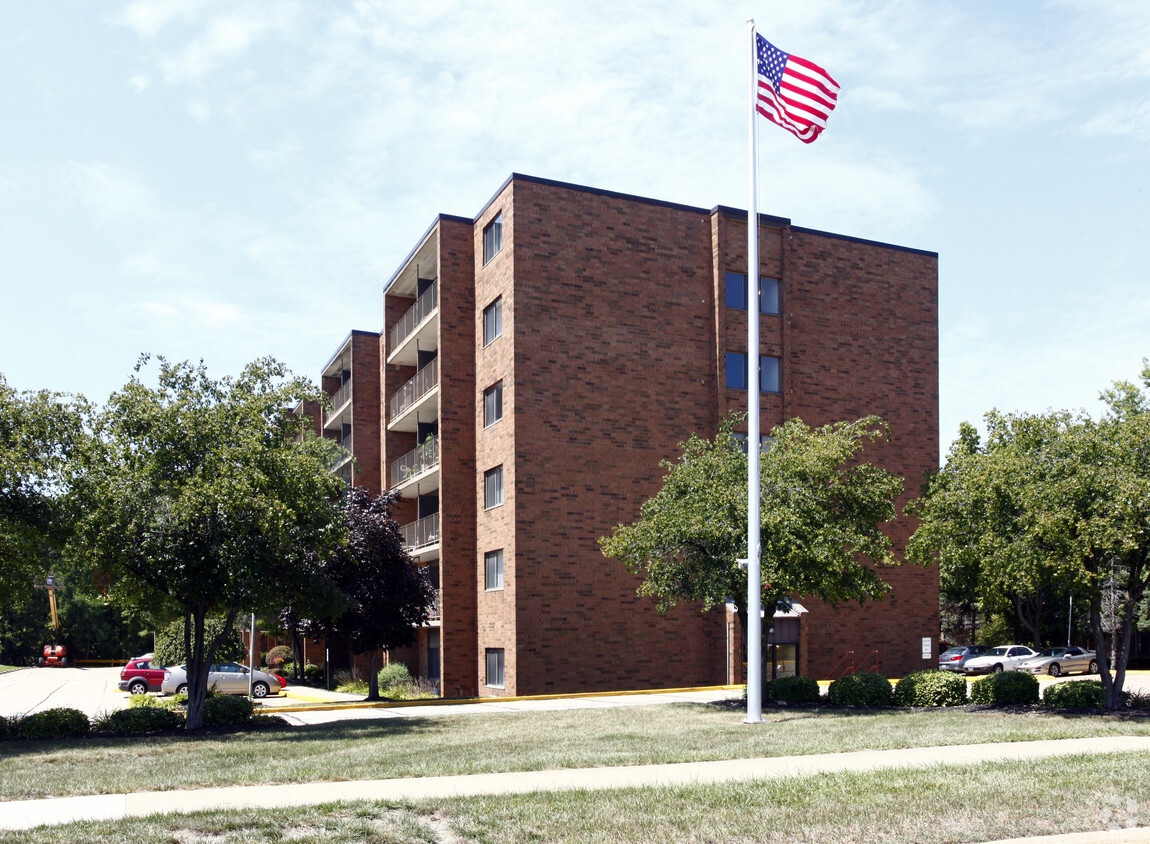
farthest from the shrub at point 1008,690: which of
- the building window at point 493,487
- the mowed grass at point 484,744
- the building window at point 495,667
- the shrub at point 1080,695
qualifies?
the building window at point 493,487

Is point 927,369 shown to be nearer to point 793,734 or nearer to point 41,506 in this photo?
point 793,734

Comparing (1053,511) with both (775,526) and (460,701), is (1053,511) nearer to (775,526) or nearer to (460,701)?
(775,526)

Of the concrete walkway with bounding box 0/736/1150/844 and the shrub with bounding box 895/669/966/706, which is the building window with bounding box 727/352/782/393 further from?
the concrete walkway with bounding box 0/736/1150/844

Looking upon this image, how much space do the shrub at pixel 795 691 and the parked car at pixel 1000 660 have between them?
22089 mm

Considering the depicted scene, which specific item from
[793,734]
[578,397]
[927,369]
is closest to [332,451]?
[578,397]

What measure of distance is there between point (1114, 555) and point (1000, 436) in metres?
3.24

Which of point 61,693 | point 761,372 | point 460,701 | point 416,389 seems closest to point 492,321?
point 416,389

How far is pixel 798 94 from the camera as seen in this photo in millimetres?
20250

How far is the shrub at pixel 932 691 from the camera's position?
2283cm

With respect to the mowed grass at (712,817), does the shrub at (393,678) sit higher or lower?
lower

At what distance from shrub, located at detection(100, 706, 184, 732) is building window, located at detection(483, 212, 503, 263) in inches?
691

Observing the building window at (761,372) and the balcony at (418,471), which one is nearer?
the building window at (761,372)

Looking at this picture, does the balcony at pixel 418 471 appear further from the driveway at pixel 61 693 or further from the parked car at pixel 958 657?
the parked car at pixel 958 657

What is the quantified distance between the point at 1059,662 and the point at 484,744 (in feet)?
113
